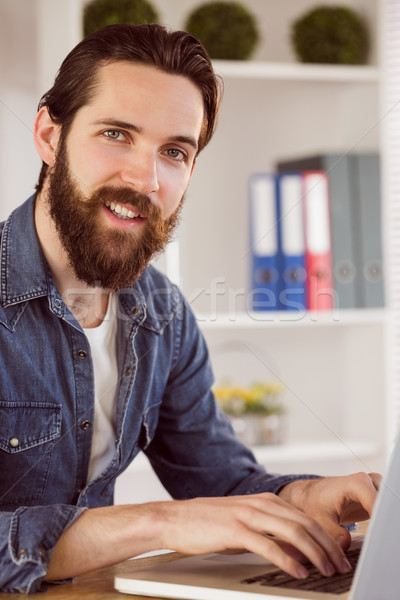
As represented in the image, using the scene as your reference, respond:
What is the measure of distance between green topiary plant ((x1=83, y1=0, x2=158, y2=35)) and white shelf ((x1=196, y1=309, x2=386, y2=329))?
818mm

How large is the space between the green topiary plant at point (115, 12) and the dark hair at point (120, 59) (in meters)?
0.88

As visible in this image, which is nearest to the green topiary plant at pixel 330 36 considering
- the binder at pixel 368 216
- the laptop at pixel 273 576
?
the binder at pixel 368 216

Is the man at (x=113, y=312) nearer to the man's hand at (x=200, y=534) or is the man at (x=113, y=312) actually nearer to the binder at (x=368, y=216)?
the man's hand at (x=200, y=534)

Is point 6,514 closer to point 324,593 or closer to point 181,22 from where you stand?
point 324,593

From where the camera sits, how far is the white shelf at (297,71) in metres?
2.32

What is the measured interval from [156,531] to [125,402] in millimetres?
428

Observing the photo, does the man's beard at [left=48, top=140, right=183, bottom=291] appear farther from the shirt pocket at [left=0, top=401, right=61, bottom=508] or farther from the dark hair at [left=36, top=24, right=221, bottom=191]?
the shirt pocket at [left=0, top=401, right=61, bottom=508]

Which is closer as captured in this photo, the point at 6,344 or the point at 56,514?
the point at 56,514

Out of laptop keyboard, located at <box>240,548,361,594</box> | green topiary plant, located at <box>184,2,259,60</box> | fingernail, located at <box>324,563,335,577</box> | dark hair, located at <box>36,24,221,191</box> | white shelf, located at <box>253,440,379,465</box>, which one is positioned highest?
green topiary plant, located at <box>184,2,259,60</box>

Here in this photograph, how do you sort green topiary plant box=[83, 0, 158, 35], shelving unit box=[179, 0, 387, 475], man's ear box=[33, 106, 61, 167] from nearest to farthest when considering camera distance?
man's ear box=[33, 106, 61, 167] < green topiary plant box=[83, 0, 158, 35] < shelving unit box=[179, 0, 387, 475]

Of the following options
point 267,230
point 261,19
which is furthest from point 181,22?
point 267,230

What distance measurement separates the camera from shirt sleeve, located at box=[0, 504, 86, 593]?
81 centimetres

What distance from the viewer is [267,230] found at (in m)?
2.29

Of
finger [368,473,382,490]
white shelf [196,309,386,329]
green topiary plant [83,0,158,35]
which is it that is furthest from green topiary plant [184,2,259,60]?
finger [368,473,382,490]
